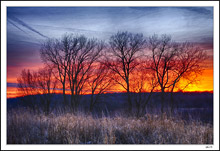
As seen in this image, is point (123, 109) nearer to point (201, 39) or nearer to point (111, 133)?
point (111, 133)

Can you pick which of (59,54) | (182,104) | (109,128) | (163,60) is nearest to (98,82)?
(59,54)

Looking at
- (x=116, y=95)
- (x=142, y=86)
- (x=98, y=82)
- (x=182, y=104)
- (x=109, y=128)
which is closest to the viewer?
(x=109, y=128)

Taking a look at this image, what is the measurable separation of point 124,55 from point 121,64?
14.0 inches

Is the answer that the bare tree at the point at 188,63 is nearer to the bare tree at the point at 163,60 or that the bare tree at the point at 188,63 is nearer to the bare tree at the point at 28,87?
the bare tree at the point at 163,60

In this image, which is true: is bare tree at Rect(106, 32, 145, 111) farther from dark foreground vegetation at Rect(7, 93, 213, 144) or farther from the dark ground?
dark foreground vegetation at Rect(7, 93, 213, 144)

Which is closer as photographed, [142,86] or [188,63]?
[188,63]

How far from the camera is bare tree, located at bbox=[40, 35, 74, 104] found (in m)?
5.02

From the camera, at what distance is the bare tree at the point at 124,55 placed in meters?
5.06

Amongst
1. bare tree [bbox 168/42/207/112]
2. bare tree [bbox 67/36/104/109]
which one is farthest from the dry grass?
bare tree [bbox 67/36/104/109]

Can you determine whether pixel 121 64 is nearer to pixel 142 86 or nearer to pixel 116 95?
pixel 142 86

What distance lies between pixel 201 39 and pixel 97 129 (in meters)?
3.41

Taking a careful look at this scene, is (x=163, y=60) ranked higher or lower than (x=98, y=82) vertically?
higher

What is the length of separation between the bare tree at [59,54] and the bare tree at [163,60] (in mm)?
2457

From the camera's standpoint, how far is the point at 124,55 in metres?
5.45
